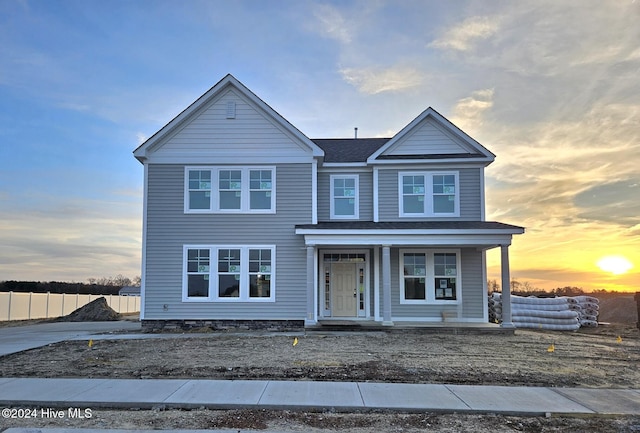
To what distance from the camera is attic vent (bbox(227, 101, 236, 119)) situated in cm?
1775

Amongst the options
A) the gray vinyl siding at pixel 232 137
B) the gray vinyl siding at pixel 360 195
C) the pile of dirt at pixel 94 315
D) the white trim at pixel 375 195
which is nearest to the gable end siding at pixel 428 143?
the white trim at pixel 375 195

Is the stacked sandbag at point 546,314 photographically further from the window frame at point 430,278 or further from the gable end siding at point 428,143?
the gable end siding at point 428,143

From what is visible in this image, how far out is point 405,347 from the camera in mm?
12641

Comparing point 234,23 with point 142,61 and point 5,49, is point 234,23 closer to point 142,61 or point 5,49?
point 142,61

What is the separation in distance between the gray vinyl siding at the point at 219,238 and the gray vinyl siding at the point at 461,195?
8.85 ft

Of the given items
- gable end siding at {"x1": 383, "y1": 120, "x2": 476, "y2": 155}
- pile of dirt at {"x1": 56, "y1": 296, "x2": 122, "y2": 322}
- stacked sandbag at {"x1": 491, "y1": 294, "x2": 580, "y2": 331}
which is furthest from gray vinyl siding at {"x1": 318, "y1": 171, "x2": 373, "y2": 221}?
pile of dirt at {"x1": 56, "y1": 296, "x2": 122, "y2": 322}

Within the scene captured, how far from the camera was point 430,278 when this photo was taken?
59.3 ft

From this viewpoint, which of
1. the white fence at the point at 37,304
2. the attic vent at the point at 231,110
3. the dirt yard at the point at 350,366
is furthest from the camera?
the white fence at the point at 37,304

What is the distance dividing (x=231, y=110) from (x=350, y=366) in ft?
35.8

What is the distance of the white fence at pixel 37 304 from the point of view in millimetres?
26094

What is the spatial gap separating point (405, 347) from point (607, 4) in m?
10.3

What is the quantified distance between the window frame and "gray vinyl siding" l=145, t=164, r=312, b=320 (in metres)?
3.57

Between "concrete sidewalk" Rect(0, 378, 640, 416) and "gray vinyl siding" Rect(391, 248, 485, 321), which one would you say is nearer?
"concrete sidewalk" Rect(0, 378, 640, 416)

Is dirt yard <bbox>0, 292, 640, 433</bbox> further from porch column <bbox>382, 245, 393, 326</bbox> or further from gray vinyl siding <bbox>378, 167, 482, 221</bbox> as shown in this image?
gray vinyl siding <bbox>378, 167, 482, 221</bbox>
